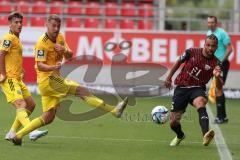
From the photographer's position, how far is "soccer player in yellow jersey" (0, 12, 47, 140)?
11.2m

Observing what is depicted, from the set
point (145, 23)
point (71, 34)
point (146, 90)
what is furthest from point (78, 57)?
point (145, 23)

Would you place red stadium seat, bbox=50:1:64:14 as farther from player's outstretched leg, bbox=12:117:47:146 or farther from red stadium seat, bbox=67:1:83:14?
player's outstretched leg, bbox=12:117:47:146

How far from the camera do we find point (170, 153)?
1073 cm

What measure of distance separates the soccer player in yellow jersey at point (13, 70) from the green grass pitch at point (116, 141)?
1.38 ft

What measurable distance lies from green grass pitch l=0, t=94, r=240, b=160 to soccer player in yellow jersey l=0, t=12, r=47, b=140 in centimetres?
42

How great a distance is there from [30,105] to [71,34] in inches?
383

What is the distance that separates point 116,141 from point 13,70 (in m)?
2.00

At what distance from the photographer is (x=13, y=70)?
11.4 meters

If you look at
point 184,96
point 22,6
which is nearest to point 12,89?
point 184,96

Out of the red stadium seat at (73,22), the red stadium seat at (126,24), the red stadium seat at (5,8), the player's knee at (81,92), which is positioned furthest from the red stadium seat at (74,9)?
the player's knee at (81,92)

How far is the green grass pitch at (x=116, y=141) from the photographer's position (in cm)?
1036

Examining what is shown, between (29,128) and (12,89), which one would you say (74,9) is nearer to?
(12,89)

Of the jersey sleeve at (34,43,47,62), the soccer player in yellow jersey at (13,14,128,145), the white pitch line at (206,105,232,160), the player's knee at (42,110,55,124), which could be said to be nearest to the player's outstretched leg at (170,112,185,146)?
the white pitch line at (206,105,232,160)

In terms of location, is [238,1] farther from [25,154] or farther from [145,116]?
[25,154]
